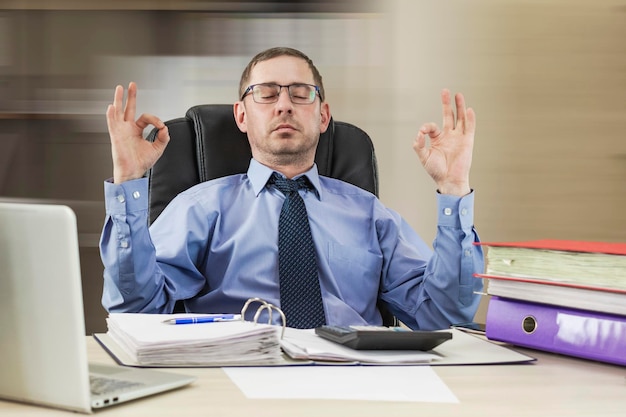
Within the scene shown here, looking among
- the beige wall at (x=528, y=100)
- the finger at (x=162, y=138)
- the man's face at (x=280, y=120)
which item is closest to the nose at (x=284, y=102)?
the man's face at (x=280, y=120)

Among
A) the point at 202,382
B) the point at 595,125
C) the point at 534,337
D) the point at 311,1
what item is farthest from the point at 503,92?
the point at 202,382

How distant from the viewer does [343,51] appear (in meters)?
3.08

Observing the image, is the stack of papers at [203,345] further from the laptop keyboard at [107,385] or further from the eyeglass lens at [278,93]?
the eyeglass lens at [278,93]

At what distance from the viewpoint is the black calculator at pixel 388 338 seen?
104cm

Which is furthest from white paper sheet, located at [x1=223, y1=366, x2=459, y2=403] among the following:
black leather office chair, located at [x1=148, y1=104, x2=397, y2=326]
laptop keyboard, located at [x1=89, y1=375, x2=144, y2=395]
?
black leather office chair, located at [x1=148, y1=104, x2=397, y2=326]

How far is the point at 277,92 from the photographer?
6.25 ft

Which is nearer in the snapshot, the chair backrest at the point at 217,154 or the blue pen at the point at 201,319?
the blue pen at the point at 201,319

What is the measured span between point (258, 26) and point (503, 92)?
1061 mm

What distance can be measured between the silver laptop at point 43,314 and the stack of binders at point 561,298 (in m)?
0.62

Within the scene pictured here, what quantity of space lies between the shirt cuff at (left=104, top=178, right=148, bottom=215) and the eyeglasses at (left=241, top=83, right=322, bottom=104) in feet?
1.64

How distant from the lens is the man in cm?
154

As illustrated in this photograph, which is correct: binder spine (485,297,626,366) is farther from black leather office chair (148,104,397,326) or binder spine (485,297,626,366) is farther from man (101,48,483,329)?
black leather office chair (148,104,397,326)

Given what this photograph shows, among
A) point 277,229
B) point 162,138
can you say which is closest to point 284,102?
point 277,229

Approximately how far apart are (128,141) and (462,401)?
0.93m
